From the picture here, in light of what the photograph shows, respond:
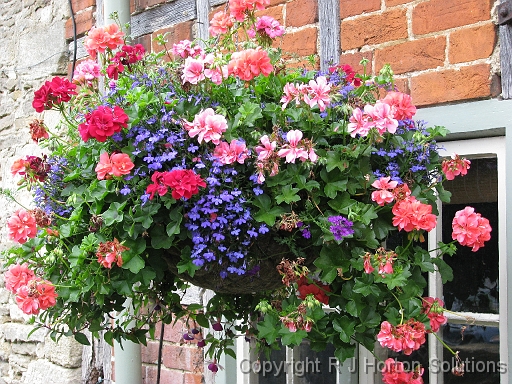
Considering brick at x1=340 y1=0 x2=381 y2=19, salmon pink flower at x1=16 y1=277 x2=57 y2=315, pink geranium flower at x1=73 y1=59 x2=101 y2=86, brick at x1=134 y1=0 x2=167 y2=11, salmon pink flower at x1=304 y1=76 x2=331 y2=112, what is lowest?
salmon pink flower at x1=16 y1=277 x2=57 y2=315

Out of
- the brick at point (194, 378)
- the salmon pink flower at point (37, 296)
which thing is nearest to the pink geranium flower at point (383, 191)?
the salmon pink flower at point (37, 296)

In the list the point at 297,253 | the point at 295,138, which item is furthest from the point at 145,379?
the point at 295,138

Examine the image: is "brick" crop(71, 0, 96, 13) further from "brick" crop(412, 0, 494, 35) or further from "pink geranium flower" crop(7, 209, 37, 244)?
"pink geranium flower" crop(7, 209, 37, 244)

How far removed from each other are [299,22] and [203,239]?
3.71 feet

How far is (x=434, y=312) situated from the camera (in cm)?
149

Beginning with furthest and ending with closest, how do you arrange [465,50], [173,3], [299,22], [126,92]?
[173,3] < [299,22] < [465,50] < [126,92]

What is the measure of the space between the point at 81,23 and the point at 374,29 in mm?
1644

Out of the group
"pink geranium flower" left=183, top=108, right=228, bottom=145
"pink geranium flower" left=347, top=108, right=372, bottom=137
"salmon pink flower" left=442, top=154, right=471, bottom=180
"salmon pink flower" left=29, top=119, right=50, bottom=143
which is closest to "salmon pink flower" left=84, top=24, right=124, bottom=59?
"salmon pink flower" left=29, top=119, right=50, bottom=143

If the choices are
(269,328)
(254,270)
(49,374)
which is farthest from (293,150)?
(49,374)

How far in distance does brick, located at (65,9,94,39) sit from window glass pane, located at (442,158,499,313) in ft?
6.27

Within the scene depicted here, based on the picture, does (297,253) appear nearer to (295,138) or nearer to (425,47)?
(295,138)

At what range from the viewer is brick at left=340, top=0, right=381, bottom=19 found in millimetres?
2137

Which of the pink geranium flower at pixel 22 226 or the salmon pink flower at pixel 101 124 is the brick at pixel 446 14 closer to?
the salmon pink flower at pixel 101 124

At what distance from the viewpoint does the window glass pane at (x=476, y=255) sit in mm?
2037
